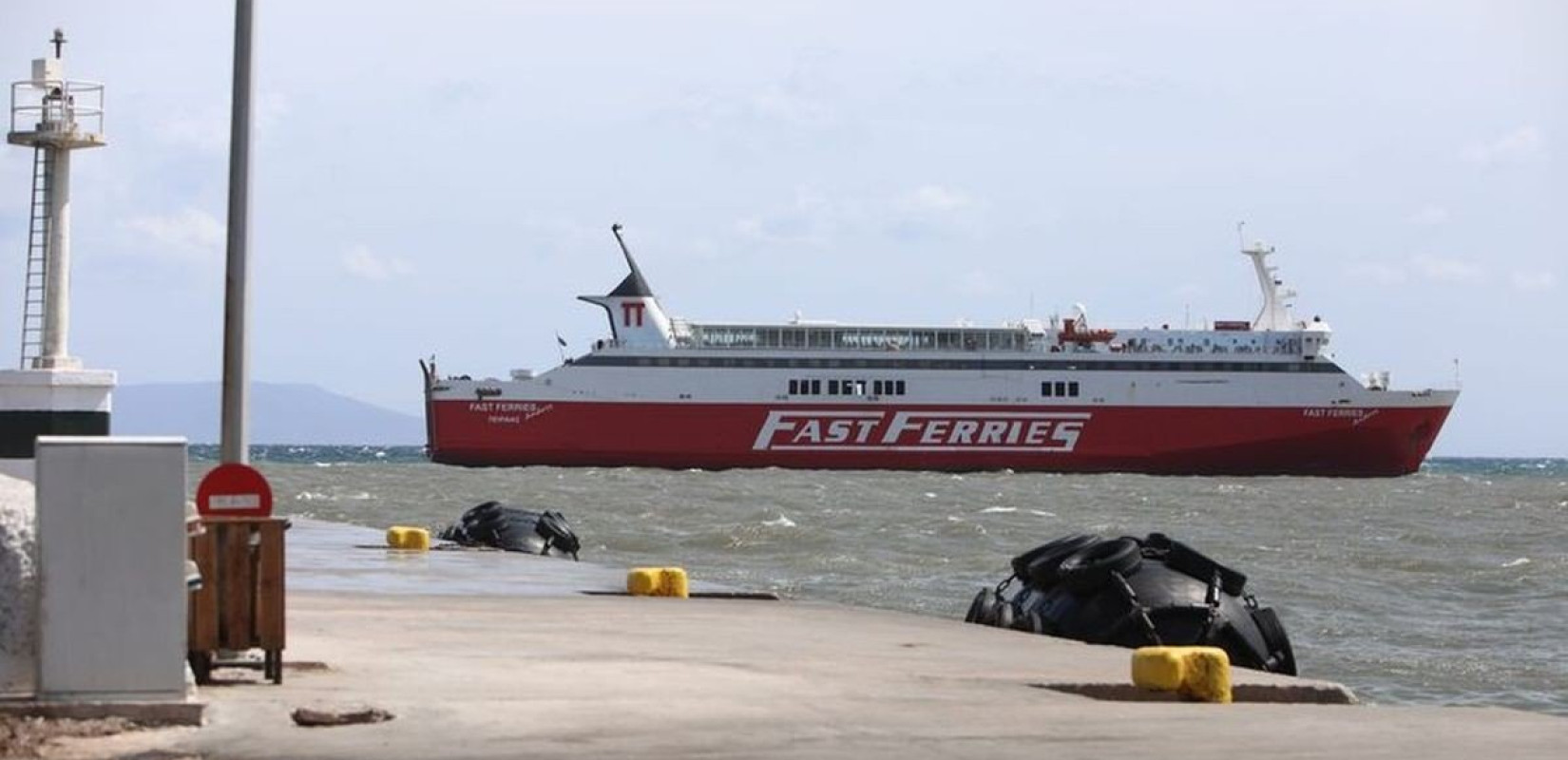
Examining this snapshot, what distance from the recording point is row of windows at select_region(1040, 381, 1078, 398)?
8781 centimetres

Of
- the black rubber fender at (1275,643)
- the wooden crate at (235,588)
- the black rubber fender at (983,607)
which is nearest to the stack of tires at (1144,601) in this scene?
the black rubber fender at (1275,643)

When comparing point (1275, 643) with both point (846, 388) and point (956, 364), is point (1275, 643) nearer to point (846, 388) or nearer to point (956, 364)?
point (846, 388)

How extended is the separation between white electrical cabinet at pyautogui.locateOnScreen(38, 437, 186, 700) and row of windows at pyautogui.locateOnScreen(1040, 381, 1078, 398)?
3155 inches

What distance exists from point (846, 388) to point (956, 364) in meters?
4.17

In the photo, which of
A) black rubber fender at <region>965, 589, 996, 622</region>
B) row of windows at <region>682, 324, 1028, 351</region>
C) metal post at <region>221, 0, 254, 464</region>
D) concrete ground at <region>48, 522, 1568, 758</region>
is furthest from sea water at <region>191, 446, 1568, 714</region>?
row of windows at <region>682, 324, 1028, 351</region>

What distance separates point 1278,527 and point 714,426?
139ft

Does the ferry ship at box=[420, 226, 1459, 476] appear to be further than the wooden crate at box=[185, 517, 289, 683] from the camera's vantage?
Yes

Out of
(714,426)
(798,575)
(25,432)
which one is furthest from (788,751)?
(714,426)

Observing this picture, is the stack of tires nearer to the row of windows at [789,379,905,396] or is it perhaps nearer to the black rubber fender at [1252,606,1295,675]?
the black rubber fender at [1252,606,1295,675]

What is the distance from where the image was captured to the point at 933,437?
287 feet

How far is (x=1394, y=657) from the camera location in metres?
19.5

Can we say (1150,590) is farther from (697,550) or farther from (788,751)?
(697,550)

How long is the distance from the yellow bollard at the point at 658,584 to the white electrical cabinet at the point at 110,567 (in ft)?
26.9

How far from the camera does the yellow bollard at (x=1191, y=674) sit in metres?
10.3
